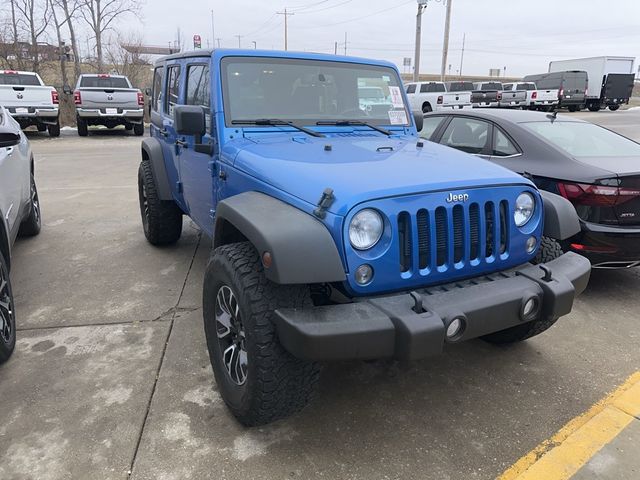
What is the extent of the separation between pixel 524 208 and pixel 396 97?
1.68 m

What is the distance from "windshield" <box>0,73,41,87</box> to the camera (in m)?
14.4

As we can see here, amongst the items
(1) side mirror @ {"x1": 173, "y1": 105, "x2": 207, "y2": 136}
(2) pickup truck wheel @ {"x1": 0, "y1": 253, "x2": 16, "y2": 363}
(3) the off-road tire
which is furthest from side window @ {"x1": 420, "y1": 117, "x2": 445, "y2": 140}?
(2) pickup truck wheel @ {"x1": 0, "y1": 253, "x2": 16, "y2": 363}

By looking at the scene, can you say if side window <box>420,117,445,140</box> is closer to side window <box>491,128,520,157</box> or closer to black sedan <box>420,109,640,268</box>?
black sedan <box>420,109,640,268</box>

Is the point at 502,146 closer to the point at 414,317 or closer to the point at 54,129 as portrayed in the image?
the point at 414,317

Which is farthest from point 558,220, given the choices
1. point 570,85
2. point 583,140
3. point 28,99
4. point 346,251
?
point 570,85

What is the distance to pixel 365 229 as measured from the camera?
2.31 m

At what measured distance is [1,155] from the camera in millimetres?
4105

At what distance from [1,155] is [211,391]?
9.01ft

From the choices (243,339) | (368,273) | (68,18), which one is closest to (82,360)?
(243,339)

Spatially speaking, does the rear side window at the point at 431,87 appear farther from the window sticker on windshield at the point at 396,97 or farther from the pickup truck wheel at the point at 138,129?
the window sticker on windshield at the point at 396,97

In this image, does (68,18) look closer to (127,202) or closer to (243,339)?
(127,202)

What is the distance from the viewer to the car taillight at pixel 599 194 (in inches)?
157

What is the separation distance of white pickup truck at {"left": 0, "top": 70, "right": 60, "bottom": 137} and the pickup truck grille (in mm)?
14318

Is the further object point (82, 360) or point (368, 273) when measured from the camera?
point (82, 360)
